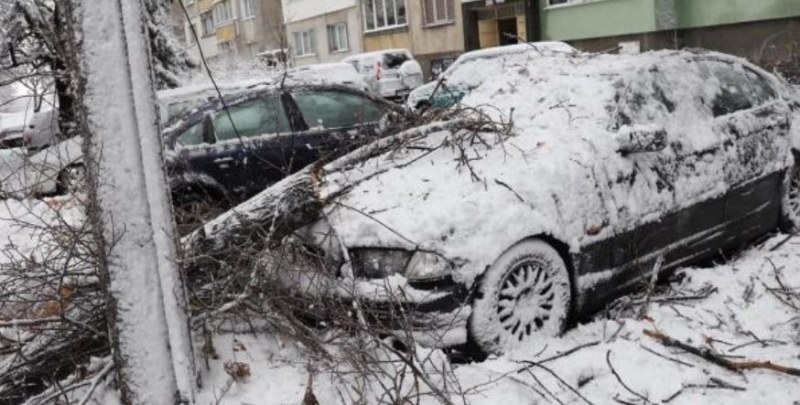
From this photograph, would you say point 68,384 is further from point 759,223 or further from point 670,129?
point 759,223

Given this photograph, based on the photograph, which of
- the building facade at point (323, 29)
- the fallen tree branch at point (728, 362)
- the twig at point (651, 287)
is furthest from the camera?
the building facade at point (323, 29)

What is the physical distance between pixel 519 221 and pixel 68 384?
7.81 feet

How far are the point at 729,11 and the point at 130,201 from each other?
18.6m

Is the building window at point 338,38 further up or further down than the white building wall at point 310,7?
further down

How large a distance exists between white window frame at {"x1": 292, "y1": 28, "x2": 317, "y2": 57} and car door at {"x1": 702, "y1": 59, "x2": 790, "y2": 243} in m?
33.5

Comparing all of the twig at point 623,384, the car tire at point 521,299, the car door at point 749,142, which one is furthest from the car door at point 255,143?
the twig at point 623,384

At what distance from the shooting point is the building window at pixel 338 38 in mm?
35156

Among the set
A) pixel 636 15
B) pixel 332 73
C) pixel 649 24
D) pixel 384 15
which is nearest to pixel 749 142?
pixel 332 73

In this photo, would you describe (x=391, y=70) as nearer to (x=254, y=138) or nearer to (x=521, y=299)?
(x=254, y=138)

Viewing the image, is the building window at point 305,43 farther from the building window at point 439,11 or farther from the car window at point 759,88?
the car window at point 759,88

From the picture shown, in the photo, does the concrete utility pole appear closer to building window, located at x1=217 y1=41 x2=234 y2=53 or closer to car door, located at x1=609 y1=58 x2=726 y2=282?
car door, located at x1=609 y1=58 x2=726 y2=282

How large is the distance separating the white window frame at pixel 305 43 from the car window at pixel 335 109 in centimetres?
3078

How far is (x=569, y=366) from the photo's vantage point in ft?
12.3

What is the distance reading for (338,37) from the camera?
35781 millimetres
